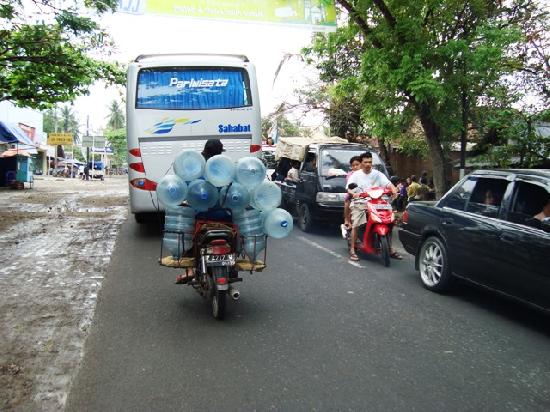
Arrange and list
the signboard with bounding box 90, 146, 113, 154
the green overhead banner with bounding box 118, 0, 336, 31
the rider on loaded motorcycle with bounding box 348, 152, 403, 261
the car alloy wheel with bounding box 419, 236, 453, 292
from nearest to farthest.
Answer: the car alloy wheel with bounding box 419, 236, 453, 292
the rider on loaded motorcycle with bounding box 348, 152, 403, 261
the green overhead banner with bounding box 118, 0, 336, 31
the signboard with bounding box 90, 146, 113, 154

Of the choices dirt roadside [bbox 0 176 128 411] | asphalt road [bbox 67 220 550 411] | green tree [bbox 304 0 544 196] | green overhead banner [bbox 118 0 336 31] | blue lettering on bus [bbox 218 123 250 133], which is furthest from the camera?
green overhead banner [bbox 118 0 336 31]

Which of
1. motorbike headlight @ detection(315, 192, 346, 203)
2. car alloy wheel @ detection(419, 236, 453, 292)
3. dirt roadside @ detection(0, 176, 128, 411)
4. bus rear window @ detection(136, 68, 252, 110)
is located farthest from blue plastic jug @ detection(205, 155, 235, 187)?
motorbike headlight @ detection(315, 192, 346, 203)

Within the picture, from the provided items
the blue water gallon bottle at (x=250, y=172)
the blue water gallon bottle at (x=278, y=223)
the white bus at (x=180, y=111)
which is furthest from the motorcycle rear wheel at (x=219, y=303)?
the white bus at (x=180, y=111)

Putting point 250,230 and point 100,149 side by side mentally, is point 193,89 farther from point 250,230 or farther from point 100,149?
point 100,149

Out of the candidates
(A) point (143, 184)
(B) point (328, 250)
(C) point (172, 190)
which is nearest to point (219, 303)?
(C) point (172, 190)

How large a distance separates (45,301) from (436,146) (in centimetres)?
965

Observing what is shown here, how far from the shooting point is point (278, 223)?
16.9 ft

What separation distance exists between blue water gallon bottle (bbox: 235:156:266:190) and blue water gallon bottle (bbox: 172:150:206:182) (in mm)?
371

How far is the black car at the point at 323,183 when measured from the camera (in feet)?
35.2

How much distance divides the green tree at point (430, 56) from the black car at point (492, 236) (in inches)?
183

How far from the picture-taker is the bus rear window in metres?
9.41

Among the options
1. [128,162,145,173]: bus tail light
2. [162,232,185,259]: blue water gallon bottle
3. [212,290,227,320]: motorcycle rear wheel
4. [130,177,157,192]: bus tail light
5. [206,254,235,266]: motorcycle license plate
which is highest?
[128,162,145,173]: bus tail light

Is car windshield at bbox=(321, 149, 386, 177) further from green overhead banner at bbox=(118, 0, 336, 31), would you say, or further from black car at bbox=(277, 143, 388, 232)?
green overhead banner at bbox=(118, 0, 336, 31)

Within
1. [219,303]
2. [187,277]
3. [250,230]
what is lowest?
[219,303]
